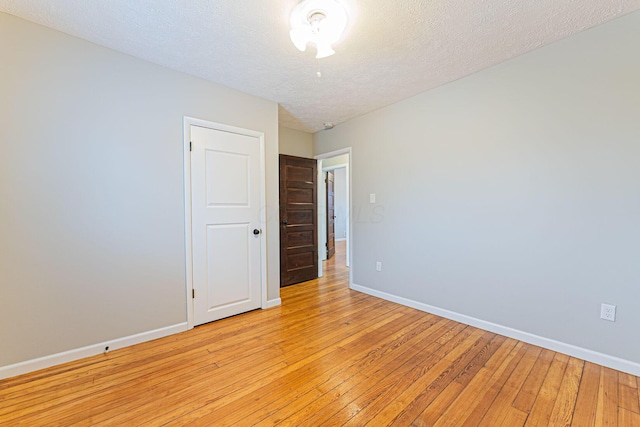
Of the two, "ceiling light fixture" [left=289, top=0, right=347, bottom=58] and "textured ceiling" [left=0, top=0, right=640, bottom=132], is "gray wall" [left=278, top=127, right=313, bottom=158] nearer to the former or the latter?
"textured ceiling" [left=0, top=0, right=640, bottom=132]

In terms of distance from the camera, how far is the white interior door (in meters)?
2.55

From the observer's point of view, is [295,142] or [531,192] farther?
[295,142]

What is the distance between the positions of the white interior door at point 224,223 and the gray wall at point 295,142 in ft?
3.50

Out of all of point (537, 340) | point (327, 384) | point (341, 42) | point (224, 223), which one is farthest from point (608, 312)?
point (224, 223)

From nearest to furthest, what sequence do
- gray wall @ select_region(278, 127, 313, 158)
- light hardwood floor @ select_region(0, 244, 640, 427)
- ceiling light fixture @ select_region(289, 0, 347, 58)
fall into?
light hardwood floor @ select_region(0, 244, 640, 427), ceiling light fixture @ select_region(289, 0, 347, 58), gray wall @ select_region(278, 127, 313, 158)

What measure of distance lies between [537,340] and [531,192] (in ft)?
4.01

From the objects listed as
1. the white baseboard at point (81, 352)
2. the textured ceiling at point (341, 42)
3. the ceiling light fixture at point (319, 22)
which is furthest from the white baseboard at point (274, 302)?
the ceiling light fixture at point (319, 22)

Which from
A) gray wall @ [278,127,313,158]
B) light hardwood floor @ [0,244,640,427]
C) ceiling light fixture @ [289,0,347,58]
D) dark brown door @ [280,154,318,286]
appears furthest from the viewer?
gray wall @ [278,127,313,158]

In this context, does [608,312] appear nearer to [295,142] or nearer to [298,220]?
[298,220]

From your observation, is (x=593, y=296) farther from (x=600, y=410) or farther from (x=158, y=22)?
(x=158, y=22)

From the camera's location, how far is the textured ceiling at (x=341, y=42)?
65.4 inches

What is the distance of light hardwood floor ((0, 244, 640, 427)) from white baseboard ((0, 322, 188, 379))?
0.06m

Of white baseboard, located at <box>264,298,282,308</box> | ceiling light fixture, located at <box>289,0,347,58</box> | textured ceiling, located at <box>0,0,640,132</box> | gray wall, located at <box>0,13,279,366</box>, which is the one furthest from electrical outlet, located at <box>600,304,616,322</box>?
gray wall, located at <box>0,13,279,366</box>

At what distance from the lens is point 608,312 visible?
1.87 m
